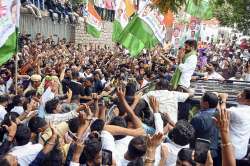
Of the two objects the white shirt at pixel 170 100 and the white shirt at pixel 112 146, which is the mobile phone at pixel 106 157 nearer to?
the white shirt at pixel 112 146

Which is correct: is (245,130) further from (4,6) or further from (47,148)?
(4,6)

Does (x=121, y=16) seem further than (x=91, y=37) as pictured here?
No

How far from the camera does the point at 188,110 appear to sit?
651cm

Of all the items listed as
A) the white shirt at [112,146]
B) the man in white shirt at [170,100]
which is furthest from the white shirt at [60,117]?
the white shirt at [112,146]

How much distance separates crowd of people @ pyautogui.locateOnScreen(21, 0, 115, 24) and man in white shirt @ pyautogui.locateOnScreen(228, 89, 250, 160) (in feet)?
47.1

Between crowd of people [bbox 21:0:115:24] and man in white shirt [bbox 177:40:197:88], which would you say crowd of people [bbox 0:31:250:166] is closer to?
man in white shirt [bbox 177:40:197:88]

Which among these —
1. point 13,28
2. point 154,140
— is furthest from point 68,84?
point 154,140

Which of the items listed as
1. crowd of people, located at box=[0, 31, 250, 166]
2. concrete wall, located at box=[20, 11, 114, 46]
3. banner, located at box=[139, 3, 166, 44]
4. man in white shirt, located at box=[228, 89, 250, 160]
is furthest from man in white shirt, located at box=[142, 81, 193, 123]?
concrete wall, located at box=[20, 11, 114, 46]

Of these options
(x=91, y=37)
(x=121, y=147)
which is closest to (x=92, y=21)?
(x=121, y=147)

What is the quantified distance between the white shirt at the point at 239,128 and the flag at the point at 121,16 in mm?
8783

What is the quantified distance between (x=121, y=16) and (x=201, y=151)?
424 inches

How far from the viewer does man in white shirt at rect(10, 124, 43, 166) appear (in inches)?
196

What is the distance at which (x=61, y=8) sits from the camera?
2517 cm

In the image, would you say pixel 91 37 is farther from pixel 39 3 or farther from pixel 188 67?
pixel 188 67
